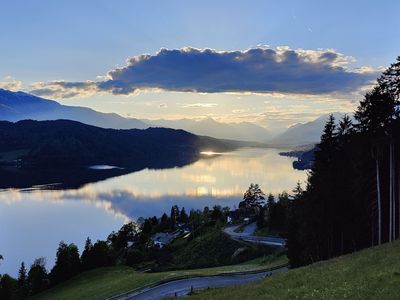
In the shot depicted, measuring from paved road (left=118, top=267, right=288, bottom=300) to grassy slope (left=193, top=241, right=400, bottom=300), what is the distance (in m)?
12.4

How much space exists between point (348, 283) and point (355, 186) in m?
21.9

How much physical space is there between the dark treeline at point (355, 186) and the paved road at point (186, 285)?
693 cm

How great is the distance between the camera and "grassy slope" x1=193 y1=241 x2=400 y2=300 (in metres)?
15.2

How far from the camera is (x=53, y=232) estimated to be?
115375mm

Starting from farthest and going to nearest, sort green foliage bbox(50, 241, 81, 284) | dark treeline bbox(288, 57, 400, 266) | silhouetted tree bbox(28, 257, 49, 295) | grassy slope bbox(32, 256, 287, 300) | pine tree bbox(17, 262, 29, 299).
→ green foliage bbox(50, 241, 81, 284), silhouetted tree bbox(28, 257, 49, 295), pine tree bbox(17, 262, 29, 299), grassy slope bbox(32, 256, 287, 300), dark treeline bbox(288, 57, 400, 266)

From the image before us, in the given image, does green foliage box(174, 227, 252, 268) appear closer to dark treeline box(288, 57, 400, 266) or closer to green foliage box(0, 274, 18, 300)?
dark treeline box(288, 57, 400, 266)

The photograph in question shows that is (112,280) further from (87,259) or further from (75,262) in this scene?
(87,259)

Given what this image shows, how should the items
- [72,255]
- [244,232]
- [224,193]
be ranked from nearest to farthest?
[72,255] → [244,232] → [224,193]

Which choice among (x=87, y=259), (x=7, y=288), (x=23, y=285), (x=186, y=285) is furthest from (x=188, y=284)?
(x=87, y=259)

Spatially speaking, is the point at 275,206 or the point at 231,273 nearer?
the point at 231,273

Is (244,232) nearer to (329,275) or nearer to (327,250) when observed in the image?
(327,250)

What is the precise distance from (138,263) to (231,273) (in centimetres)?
3929

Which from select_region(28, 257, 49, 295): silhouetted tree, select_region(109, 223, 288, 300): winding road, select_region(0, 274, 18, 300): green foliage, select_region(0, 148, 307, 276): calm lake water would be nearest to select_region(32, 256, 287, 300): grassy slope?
select_region(109, 223, 288, 300): winding road

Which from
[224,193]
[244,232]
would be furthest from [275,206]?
[224,193]
